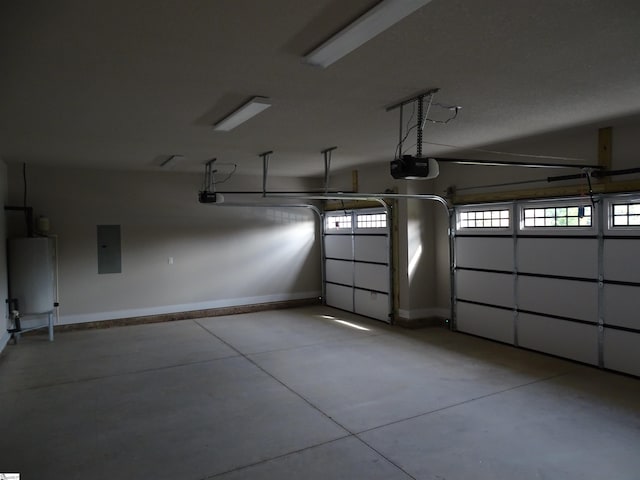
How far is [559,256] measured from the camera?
5.59 metres

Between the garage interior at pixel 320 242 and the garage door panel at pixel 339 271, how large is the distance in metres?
0.08

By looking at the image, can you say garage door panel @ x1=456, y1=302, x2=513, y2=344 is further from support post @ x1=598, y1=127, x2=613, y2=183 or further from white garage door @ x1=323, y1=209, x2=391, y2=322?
support post @ x1=598, y1=127, x2=613, y2=183

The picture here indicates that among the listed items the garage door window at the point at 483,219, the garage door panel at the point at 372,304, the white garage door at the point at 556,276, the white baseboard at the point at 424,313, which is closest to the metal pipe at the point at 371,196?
the garage door window at the point at 483,219

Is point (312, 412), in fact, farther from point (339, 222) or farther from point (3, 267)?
point (339, 222)

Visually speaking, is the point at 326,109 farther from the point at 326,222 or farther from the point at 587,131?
the point at 326,222

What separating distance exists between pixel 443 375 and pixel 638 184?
113 inches

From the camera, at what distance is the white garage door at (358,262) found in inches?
317

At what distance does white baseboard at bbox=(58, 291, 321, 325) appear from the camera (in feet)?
25.0

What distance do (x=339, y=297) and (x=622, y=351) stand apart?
17.2 ft

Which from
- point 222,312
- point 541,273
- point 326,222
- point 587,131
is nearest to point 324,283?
point 326,222

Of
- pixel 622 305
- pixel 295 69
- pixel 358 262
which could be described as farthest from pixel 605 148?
pixel 358 262

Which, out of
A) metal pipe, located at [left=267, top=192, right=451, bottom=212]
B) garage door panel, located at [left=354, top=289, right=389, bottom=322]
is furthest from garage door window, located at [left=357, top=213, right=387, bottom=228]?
garage door panel, located at [left=354, top=289, right=389, bottom=322]

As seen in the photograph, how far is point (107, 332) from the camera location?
24.4ft

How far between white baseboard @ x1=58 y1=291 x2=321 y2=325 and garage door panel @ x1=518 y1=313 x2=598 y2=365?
4.72 metres
